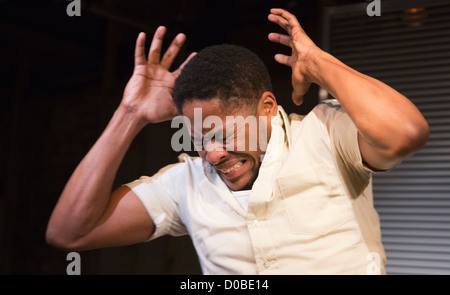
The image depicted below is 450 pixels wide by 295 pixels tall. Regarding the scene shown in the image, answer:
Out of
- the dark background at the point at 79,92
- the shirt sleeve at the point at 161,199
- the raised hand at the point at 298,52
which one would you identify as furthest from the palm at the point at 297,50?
the dark background at the point at 79,92

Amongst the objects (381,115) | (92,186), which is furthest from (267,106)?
(92,186)

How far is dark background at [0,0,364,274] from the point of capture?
231cm

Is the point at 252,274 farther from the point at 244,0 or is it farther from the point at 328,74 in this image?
the point at 244,0

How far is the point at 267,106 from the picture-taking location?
130 cm

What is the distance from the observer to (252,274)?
1226 millimetres

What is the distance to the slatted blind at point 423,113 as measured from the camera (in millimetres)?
2070

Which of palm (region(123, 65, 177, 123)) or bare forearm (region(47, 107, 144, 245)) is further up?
palm (region(123, 65, 177, 123))

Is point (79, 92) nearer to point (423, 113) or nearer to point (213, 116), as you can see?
point (213, 116)

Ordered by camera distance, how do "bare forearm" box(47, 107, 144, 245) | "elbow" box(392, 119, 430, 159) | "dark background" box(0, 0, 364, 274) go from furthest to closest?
1. "dark background" box(0, 0, 364, 274)
2. "bare forearm" box(47, 107, 144, 245)
3. "elbow" box(392, 119, 430, 159)

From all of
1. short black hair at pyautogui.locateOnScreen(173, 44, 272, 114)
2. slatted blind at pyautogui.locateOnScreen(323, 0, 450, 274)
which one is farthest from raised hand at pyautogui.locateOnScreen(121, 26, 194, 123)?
slatted blind at pyautogui.locateOnScreen(323, 0, 450, 274)

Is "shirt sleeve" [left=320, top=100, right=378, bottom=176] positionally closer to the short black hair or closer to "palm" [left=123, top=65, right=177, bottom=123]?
the short black hair

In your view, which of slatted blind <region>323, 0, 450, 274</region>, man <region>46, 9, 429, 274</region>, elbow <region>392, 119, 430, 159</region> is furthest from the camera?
slatted blind <region>323, 0, 450, 274</region>

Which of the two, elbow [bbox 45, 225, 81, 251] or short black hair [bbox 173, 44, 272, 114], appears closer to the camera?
short black hair [bbox 173, 44, 272, 114]

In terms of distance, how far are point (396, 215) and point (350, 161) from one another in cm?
119
